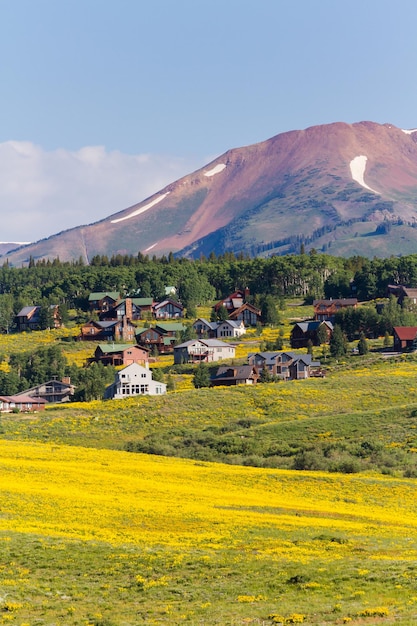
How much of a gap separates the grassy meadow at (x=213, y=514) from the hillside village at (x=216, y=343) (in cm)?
1965

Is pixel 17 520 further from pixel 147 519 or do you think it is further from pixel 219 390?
pixel 219 390

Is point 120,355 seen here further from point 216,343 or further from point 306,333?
point 306,333

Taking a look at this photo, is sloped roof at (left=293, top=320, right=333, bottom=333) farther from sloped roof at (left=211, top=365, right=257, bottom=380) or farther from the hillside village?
sloped roof at (left=211, top=365, right=257, bottom=380)

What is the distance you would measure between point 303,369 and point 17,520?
93287 millimetres

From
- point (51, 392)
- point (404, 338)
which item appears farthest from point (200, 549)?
point (404, 338)

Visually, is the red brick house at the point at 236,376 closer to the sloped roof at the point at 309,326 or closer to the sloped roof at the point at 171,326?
the sloped roof at the point at 309,326

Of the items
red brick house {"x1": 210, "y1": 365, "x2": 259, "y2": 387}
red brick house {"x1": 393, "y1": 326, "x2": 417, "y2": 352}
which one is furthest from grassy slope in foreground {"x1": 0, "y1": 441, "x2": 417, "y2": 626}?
red brick house {"x1": 393, "y1": 326, "x2": 417, "y2": 352}

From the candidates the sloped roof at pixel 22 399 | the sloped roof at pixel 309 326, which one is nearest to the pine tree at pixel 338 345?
the sloped roof at pixel 309 326

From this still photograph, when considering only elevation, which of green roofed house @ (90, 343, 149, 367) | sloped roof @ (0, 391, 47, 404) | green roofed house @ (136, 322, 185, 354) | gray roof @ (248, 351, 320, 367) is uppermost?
green roofed house @ (136, 322, 185, 354)

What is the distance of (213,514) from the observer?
156 feet

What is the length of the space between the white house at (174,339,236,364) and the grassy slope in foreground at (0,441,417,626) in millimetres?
90229

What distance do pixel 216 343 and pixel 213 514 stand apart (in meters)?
109

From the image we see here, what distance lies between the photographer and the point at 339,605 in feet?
97.7

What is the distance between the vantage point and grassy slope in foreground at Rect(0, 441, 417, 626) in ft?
98.0
